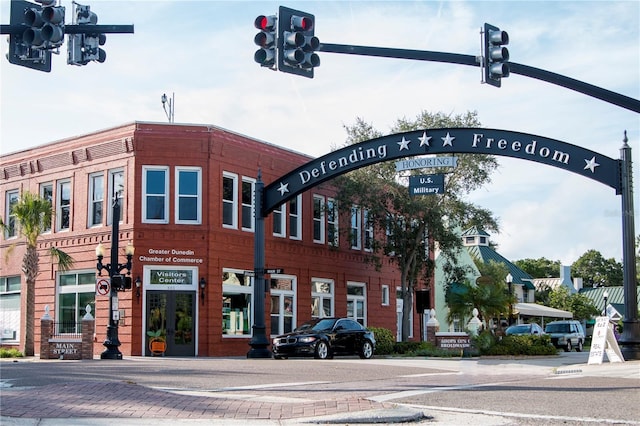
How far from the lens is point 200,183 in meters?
32.7

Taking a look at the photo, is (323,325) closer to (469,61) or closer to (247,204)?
(247,204)

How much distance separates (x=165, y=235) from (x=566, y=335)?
875 inches

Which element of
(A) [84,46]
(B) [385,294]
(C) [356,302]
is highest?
(A) [84,46]

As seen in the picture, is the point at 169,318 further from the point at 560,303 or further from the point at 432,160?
the point at 560,303

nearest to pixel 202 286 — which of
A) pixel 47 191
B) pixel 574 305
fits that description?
pixel 47 191

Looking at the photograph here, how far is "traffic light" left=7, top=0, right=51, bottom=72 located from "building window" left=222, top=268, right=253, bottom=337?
2081 centimetres

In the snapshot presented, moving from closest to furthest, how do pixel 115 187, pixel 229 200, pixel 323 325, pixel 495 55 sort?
pixel 495 55 < pixel 323 325 < pixel 115 187 < pixel 229 200

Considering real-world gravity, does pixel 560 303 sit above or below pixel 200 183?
below

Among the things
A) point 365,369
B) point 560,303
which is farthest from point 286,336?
point 560,303

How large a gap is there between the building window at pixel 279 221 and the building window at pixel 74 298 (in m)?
7.97

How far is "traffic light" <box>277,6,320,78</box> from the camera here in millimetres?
14578

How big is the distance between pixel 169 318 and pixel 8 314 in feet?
31.9

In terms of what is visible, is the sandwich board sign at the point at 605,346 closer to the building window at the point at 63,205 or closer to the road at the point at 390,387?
the road at the point at 390,387

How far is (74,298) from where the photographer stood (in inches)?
1330
